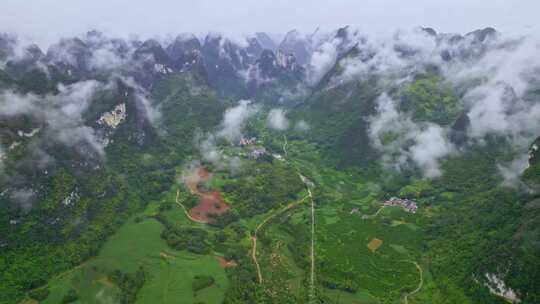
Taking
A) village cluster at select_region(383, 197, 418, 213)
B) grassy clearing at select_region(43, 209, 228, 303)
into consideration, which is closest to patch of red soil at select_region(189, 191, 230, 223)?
grassy clearing at select_region(43, 209, 228, 303)

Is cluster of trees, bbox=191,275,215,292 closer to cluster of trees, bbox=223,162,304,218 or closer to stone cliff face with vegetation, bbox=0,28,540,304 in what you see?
stone cliff face with vegetation, bbox=0,28,540,304

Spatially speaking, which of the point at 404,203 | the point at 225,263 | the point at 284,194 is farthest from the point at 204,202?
the point at 404,203

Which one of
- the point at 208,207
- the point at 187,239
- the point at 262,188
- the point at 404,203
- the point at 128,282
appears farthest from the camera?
the point at 262,188

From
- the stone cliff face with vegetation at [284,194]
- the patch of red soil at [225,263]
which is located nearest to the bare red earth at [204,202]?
the stone cliff face with vegetation at [284,194]

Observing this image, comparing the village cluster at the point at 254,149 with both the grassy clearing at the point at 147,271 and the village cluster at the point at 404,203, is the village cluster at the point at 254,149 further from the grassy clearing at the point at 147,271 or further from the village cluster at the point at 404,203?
the grassy clearing at the point at 147,271

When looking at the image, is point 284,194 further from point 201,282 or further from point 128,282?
point 128,282

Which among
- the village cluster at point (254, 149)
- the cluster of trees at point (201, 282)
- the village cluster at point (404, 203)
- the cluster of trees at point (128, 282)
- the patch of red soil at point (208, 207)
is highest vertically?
the village cluster at point (254, 149)

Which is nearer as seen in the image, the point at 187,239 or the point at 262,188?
the point at 187,239
